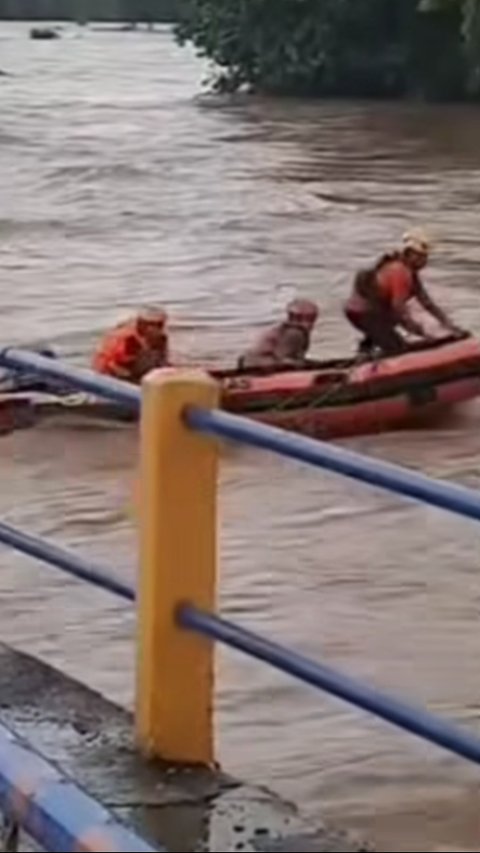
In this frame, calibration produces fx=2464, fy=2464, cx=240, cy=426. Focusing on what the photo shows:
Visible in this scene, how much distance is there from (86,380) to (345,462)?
914mm

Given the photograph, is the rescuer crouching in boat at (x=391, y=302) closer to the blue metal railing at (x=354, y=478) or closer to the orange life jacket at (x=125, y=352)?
the orange life jacket at (x=125, y=352)

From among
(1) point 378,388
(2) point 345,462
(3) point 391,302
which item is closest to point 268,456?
(2) point 345,462

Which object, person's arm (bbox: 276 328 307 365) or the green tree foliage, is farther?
the green tree foliage

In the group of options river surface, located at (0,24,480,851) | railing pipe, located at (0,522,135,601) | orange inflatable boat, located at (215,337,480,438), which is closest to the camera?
railing pipe, located at (0,522,135,601)

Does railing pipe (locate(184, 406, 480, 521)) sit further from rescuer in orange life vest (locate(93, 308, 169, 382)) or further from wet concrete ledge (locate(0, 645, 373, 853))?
rescuer in orange life vest (locate(93, 308, 169, 382))

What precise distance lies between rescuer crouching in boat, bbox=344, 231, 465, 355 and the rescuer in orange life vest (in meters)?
1.79

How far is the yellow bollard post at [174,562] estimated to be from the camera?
434cm

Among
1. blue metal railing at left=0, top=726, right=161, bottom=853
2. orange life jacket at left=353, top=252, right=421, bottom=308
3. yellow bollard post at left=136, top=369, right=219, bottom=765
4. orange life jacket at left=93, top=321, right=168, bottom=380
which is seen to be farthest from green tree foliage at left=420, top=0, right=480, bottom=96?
blue metal railing at left=0, top=726, right=161, bottom=853

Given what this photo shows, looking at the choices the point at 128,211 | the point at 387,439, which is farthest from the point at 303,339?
the point at 128,211

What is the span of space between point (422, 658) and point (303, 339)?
7.49m

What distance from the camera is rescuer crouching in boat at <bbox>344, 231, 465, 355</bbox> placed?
60.8 feet

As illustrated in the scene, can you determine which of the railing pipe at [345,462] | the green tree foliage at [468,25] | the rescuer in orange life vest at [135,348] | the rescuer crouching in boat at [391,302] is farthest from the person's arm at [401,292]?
the green tree foliage at [468,25]

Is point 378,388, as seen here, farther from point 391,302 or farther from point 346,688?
point 346,688

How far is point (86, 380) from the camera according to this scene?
4742 millimetres
